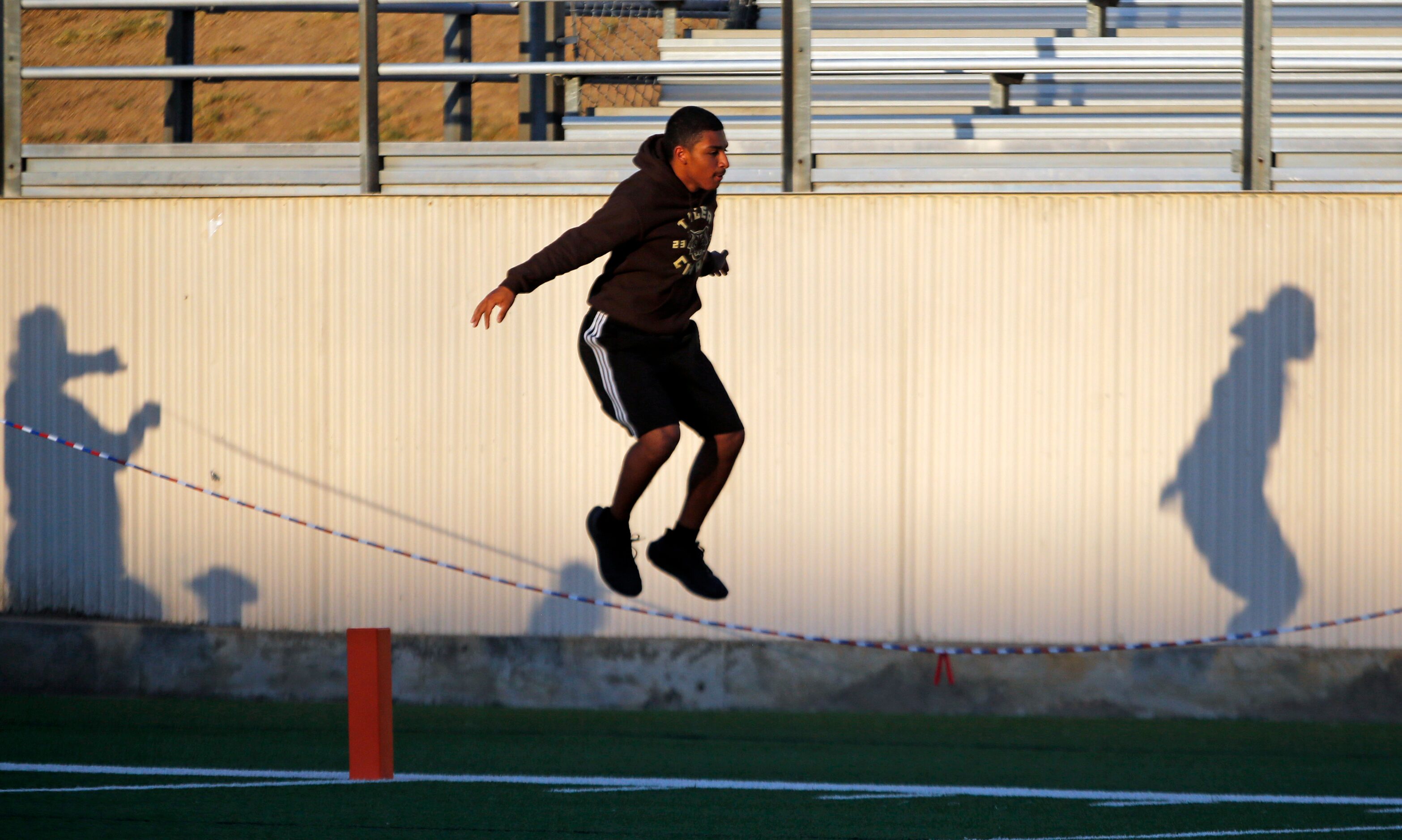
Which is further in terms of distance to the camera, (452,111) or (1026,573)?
(452,111)

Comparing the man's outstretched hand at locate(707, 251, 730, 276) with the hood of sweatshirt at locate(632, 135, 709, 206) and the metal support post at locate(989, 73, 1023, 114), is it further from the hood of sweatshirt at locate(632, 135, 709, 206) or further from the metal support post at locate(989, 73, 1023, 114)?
the metal support post at locate(989, 73, 1023, 114)

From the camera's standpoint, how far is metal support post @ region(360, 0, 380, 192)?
10.3 m

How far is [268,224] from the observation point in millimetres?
10578

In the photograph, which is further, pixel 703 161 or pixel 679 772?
pixel 679 772

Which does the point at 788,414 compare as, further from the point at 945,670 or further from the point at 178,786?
the point at 178,786

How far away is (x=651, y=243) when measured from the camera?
5.79 metres

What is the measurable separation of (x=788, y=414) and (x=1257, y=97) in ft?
11.6

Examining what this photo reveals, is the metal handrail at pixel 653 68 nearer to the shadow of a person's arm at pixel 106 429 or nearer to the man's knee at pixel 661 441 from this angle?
the shadow of a person's arm at pixel 106 429

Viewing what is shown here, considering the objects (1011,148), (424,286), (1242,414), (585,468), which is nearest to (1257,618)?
(1242,414)

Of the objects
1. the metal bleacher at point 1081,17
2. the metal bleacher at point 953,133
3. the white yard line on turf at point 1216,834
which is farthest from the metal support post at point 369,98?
the white yard line on turf at point 1216,834

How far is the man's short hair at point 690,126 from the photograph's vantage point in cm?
560

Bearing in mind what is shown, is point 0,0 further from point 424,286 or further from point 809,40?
point 809,40

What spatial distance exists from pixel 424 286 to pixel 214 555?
7.64 feet

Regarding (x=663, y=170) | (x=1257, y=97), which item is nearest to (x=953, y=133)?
(x=1257, y=97)
